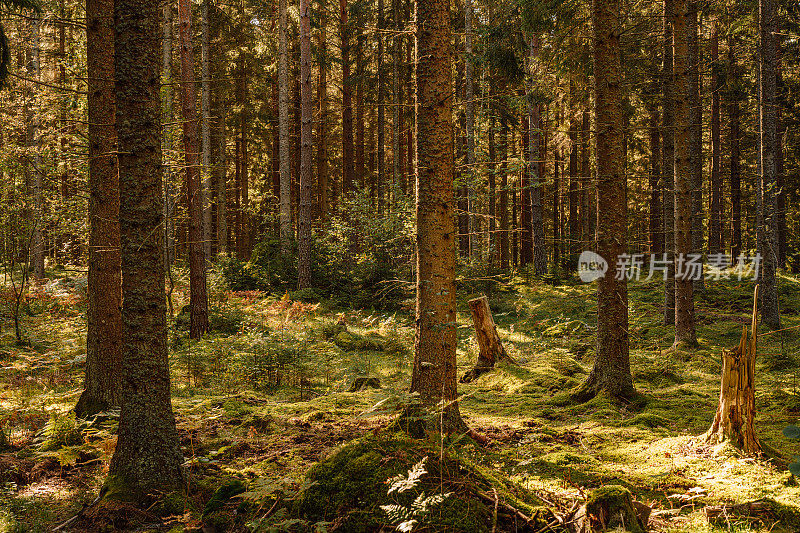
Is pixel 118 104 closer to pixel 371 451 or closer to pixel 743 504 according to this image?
pixel 371 451

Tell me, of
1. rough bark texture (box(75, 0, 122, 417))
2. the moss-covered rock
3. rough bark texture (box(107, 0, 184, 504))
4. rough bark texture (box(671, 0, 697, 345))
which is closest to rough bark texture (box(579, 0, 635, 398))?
rough bark texture (box(671, 0, 697, 345))

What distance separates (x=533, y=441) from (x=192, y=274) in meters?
8.96

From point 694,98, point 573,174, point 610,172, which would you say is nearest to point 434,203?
point 610,172

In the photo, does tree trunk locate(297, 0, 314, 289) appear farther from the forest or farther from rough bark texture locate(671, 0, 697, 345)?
rough bark texture locate(671, 0, 697, 345)

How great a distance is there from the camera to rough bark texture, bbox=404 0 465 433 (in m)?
5.06

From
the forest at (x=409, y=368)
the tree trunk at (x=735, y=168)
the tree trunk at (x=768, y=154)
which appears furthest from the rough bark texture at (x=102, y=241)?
the tree trunk at (x=735, y=168)

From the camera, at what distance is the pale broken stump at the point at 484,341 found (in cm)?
926

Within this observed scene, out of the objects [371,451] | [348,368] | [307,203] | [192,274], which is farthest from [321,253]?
[371,451]

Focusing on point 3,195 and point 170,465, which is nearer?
point 170,465

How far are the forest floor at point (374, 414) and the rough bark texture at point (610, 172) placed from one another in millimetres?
1163

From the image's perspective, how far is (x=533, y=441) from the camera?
5648 millimetres

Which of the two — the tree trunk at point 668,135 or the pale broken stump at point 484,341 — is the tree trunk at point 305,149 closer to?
the pale broken stump at point 484,341

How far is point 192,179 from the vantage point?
11141 millimetres

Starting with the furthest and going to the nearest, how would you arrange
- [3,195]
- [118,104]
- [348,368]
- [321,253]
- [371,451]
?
[321,253], [3,195], [348,368], [118,104], [371,451]
